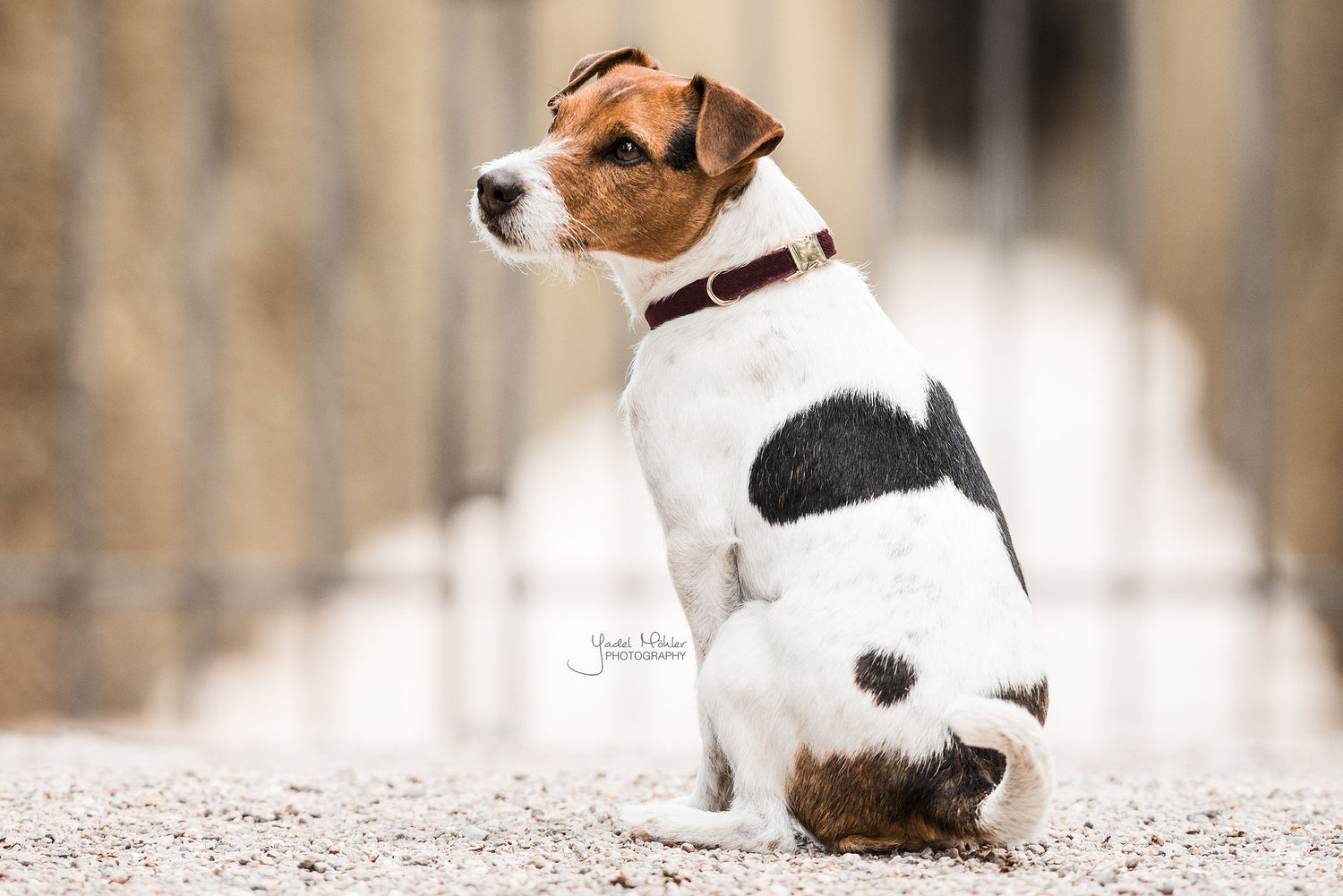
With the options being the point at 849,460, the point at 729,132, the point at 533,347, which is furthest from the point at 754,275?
the point at 533,347

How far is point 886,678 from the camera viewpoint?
241 centimetres

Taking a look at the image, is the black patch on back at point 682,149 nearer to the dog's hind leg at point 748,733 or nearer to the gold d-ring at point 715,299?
the gold d-ring at point 715,299

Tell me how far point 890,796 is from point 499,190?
1.55m

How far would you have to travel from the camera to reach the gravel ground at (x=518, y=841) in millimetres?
2408

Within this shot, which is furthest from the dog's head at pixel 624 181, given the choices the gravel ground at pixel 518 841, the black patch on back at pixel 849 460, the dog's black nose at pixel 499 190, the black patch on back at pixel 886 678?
the gravel ground at pixel 518 841

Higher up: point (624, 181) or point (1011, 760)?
point (624, 181)

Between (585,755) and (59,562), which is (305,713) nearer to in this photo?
(59,562)

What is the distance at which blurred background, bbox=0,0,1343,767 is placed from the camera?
20.7 feet

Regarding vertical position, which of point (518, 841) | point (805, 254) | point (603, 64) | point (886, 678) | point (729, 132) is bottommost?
point (518, 841)

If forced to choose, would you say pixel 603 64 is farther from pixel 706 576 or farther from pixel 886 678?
pixel 886 678

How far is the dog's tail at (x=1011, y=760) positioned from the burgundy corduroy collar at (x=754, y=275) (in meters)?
1.02

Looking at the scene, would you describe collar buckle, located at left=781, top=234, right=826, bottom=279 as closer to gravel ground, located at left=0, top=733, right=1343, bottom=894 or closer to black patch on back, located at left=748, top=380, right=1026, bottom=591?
black patch on back, located at left=748, top=380, right=1026, bottom=591

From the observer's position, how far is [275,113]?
691cm

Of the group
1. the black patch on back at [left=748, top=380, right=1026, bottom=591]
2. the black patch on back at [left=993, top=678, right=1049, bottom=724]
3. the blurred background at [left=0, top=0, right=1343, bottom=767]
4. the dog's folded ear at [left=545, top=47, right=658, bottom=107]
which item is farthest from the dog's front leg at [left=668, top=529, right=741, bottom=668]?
the blurred background at [left=0, top=0, right=1343, bottom=767]
